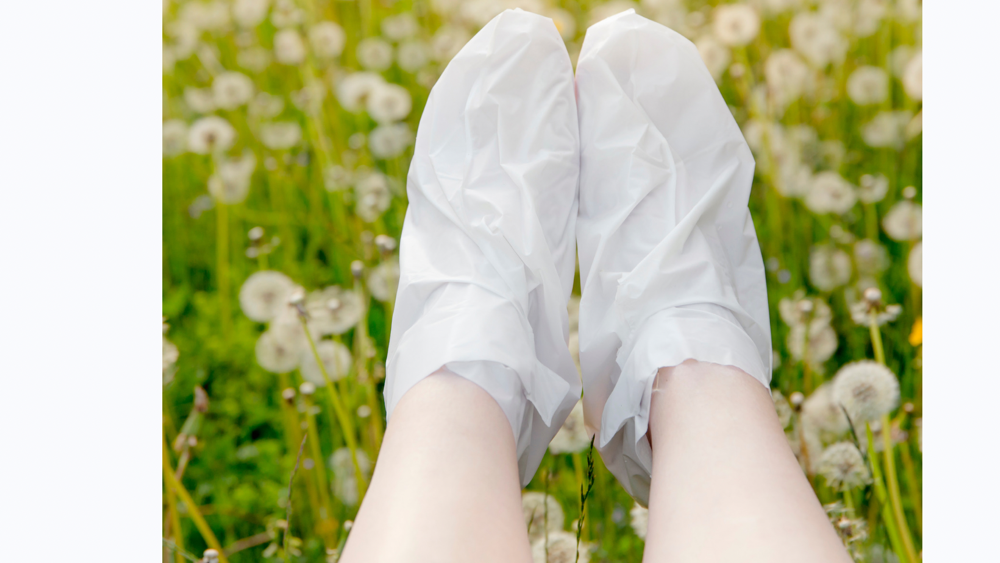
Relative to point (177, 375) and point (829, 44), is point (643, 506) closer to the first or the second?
point (177, 375)

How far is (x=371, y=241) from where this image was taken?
0.87 meters

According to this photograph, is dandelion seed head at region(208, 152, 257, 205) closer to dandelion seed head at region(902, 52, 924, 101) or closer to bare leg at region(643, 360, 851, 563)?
bare leg at region(643, 360, 851, 563)

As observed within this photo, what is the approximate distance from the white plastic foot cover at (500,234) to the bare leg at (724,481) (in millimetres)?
115

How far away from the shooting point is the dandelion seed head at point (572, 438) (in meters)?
0.66

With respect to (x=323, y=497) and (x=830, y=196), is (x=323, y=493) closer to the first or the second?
(x=323, y=497)

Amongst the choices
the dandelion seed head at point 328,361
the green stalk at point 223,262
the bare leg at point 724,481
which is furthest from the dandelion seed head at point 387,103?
the bare leg at point 724,481

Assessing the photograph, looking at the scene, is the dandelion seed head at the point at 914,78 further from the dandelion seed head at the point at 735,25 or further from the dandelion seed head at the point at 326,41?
the dandelion seed head at the point at 326,41

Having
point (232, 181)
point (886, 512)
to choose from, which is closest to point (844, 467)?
point (886, 512)

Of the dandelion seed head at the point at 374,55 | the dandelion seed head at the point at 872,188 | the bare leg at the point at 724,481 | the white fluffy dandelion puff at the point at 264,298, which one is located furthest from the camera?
the dandelion seed head at the point at 374,55

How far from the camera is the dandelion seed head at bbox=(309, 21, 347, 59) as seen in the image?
1.12 m

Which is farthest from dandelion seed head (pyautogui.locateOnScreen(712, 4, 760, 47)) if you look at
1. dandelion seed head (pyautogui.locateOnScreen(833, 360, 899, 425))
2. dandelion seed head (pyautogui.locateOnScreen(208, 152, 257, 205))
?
dandelion seed head (pyautogui.locateOnScreen(208, 152, 257, 205))

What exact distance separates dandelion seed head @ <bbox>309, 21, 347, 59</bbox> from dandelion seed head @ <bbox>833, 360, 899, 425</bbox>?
913 mm

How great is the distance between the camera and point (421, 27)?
118 centimetres

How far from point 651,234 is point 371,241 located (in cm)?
38
